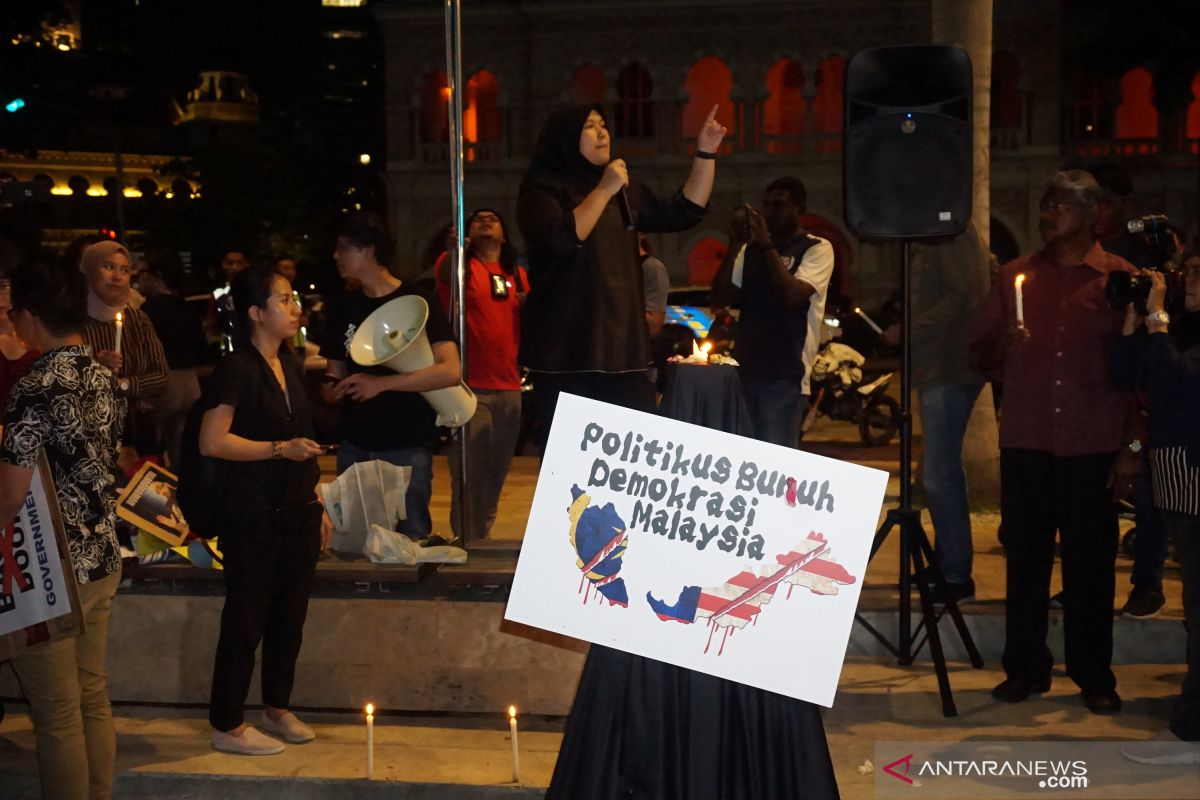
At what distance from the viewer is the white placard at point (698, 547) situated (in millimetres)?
3580

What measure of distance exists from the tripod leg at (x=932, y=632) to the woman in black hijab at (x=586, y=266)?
1.44m

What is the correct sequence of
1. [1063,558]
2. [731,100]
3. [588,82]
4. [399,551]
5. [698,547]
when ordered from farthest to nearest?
[588,82]
[731,100]
[399,551]
[1063,558]
[698,547]

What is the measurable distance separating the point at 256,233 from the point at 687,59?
67.2ft

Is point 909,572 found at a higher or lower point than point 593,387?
lower

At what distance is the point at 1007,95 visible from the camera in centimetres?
3338

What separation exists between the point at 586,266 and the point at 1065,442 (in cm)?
211

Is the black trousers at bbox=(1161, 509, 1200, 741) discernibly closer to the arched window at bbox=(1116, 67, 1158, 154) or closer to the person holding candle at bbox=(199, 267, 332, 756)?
the person holding candle at bbox=(199, 267, 332, 756)

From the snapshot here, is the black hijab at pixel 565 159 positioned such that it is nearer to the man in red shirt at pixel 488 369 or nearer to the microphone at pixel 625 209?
the microphone at pixel 625 209

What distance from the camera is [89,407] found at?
4320mm

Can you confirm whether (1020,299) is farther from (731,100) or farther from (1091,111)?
(1091,111)

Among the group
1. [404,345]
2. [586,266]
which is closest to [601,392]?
[586,266]

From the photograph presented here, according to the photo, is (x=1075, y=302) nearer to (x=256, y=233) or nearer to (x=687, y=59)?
(x=687, y=59)

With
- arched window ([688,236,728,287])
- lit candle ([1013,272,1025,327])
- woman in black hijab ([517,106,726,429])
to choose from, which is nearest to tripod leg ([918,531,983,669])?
lit candle ([1013,272,1025,327])

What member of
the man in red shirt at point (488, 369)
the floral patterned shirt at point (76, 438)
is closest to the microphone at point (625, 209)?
the floral patterned shirt at point (76, 438)
